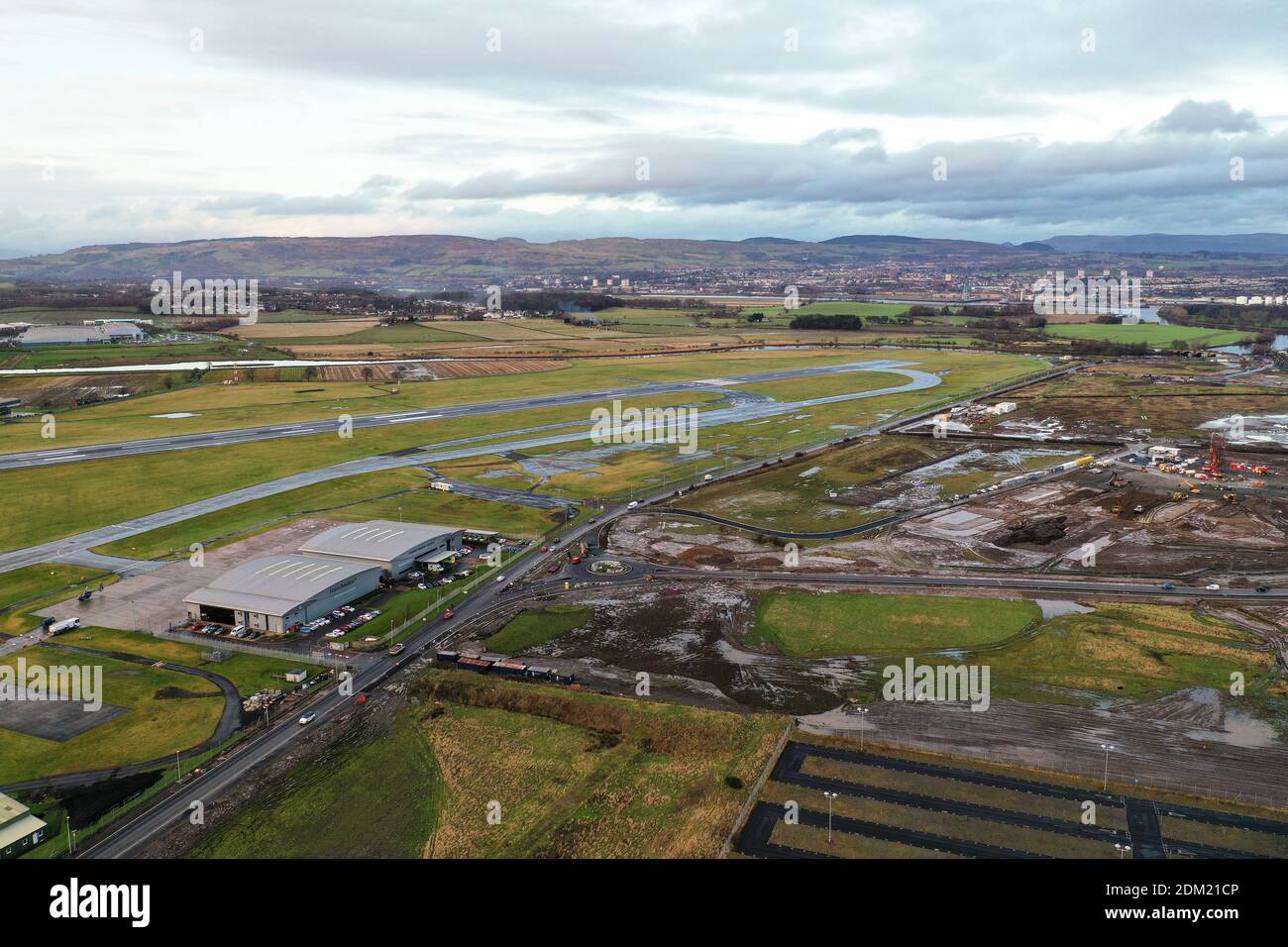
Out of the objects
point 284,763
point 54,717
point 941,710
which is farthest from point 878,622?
point 54,717

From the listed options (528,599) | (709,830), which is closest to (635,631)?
(528,599)

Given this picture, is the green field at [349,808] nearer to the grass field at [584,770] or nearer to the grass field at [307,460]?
the grass field at [584,770]

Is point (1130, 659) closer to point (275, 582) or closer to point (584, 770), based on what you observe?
point (584, 770)

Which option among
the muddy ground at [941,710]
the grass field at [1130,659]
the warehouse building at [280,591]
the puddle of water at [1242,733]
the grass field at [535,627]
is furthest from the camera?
the warehouse building at [280,591]

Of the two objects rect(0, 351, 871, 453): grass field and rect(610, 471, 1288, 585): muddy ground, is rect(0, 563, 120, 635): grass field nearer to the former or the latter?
rect(610, 471, 1288, 585): muddy ground

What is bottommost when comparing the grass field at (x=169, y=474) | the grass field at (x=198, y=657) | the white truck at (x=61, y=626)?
the grass field at (x=198, y=657)

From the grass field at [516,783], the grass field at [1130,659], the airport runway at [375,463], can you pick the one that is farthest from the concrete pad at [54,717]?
the grass field at [1130,659]

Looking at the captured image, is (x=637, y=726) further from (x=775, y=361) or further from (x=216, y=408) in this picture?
(x=775, y=361)

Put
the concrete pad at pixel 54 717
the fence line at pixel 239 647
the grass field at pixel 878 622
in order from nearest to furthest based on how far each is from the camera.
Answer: the concrete pad at pixel 54 717 < the fence line at pixel 239 647 < the grass field at pixel 878 622
